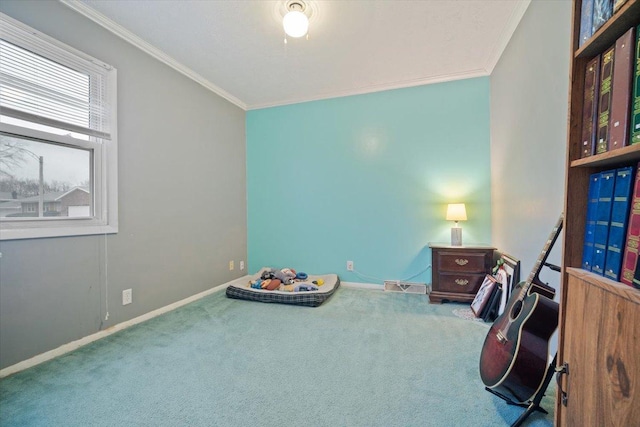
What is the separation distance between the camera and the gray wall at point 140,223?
1.62 metres

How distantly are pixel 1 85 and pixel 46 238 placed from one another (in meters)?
0.92

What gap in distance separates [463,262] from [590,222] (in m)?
1.87

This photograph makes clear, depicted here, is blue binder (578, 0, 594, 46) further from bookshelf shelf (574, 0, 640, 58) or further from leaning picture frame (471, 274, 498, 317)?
leaning picture frame (471, 274, 498, 317)

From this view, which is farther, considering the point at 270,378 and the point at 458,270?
the point at 458,270

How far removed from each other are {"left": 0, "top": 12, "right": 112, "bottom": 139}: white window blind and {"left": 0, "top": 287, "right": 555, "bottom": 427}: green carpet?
1566mm

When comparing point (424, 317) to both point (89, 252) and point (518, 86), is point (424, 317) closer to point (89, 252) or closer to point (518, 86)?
point (518, 86)

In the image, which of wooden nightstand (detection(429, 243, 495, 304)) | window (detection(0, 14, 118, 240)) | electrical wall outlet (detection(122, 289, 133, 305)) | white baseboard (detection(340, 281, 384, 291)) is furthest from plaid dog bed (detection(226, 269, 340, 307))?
window (detection(0, 14, 118, 240))

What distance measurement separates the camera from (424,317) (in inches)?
89.6

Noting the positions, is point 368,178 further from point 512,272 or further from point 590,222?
point 590,222

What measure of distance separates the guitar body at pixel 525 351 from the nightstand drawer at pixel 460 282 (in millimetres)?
1453

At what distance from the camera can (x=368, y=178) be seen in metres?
3.19

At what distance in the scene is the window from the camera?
5.15 ft

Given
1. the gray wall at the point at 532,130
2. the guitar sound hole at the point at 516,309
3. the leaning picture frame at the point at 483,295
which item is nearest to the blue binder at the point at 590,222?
the guitar sound hole at the point at 516,309

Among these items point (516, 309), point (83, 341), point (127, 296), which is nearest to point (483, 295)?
→ point (516, 309)
